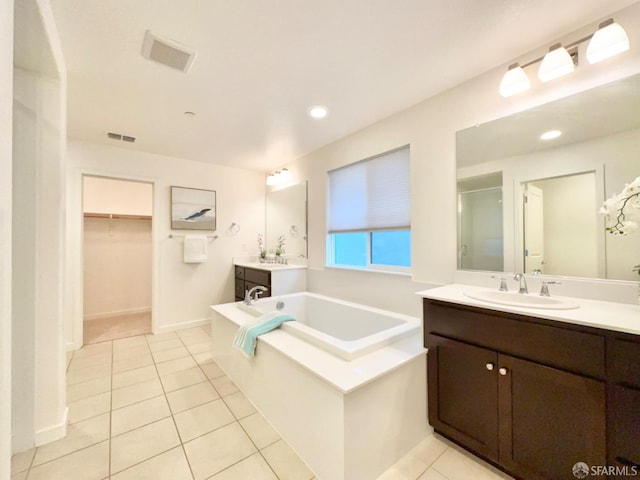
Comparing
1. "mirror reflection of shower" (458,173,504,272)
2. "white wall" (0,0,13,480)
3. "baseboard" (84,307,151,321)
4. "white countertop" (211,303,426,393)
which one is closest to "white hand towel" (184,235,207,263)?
"baseboard" (84,307,151,321)

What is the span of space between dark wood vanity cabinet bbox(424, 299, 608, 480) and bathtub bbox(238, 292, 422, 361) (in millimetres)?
336

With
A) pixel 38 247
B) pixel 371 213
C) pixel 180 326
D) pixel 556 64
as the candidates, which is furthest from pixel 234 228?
pixel 556 64

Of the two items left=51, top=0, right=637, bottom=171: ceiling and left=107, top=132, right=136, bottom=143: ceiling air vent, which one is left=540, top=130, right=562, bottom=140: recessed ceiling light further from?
left=107, top=132, right=136, bottom=143: ceiling air vent

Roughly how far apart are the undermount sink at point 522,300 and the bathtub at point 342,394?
50cm

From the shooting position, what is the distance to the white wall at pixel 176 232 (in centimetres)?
300

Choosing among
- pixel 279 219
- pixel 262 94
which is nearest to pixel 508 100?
pixel 262 94

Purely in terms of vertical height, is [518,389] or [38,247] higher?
[38,247]

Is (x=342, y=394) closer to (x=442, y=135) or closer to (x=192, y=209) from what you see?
(x=442, y=135)

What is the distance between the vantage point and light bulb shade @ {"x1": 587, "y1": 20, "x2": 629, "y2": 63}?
4.27ft

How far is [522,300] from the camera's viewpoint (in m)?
1.60

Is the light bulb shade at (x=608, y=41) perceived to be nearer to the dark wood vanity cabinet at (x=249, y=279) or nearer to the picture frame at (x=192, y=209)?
the dark wood vanity cabinet at (x=249, y=279)

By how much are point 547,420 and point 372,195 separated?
6.80 ft

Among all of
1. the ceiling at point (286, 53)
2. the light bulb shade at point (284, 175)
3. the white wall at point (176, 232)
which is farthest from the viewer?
the light bulb shade at point (284, 175)

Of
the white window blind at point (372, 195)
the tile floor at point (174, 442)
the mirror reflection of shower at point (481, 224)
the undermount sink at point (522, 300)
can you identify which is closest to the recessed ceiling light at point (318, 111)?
the white window blind at point (372, 195)
